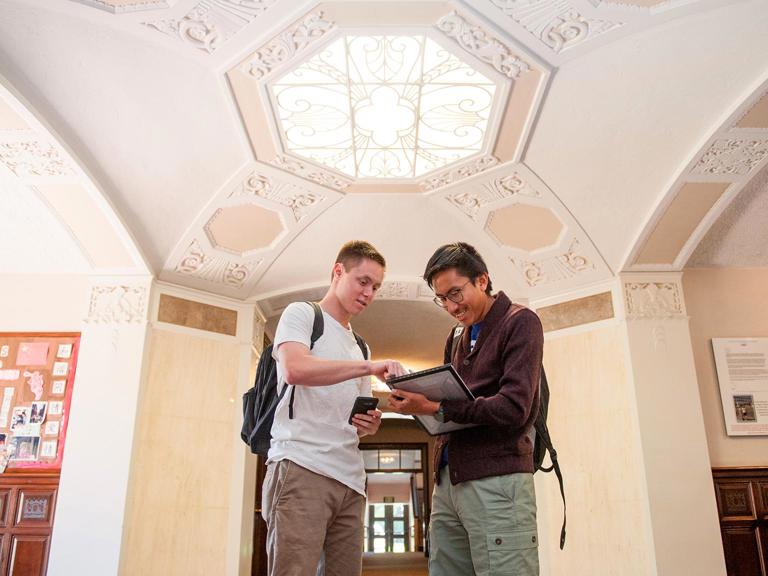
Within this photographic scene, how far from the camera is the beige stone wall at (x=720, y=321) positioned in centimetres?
536

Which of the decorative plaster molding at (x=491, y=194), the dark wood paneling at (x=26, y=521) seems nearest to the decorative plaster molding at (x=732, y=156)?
the decorative plaster molding at (x=491, y=194)

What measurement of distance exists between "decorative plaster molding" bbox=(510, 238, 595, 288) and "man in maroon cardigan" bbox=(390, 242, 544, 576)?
3.61m

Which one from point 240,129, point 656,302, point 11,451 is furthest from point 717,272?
point 11,451

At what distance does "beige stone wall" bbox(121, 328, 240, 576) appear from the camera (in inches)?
195

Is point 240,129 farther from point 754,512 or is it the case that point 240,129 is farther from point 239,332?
point 754,512

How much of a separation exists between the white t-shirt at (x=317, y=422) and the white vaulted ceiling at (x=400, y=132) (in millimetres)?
2159

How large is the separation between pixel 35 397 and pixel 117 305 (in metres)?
0.99

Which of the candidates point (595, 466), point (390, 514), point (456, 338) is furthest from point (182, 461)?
point (390, 514)

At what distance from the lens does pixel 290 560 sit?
1697 mm

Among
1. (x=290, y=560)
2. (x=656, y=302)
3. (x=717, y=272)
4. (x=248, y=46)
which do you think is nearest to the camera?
(x=290, y=560)

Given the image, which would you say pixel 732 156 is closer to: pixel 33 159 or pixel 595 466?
pixel 595 466

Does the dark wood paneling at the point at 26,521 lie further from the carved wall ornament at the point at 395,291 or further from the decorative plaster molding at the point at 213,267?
the carved wall ornament at the point at 395,291

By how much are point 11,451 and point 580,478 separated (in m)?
4.55

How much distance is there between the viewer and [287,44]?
12.0 ft
